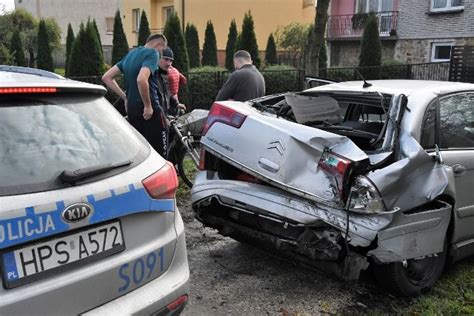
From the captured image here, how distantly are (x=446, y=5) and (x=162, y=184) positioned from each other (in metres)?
18.4

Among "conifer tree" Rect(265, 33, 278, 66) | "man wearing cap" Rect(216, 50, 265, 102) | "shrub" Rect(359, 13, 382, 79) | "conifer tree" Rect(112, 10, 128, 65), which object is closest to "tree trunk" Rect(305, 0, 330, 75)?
"man wearing cap" Rect(216, 50, 265, 102)

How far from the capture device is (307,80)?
527 centimetres

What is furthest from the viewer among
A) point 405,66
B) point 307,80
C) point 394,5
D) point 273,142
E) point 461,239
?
point 394,5

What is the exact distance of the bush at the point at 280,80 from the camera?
43.1 feet

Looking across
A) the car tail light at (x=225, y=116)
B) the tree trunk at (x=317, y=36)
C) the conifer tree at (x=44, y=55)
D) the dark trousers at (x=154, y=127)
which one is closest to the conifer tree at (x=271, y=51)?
the conifer tree at (x=44, y=55)

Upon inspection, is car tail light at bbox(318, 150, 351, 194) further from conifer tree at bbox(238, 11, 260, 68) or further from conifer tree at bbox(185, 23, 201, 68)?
conifer tree at bbox(185, 23, 201, 68)

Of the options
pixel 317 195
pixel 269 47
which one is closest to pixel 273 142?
pixel 317 195

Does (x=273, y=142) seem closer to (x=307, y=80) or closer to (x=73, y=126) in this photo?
(x=73, y=126)

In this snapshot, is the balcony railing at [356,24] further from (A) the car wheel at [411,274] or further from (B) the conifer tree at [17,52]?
(A) the car wheel at [411,274]

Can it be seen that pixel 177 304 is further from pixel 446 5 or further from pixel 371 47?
pixel 446 5

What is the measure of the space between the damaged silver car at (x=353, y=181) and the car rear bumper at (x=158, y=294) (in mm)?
Result: 1053

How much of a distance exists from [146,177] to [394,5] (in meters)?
20.5

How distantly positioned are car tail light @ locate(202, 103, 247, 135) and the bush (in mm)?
9193

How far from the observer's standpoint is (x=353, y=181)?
3.32 metres
